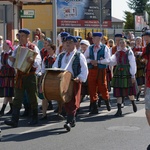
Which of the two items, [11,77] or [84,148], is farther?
[11,77]

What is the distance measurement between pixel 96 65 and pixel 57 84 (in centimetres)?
256

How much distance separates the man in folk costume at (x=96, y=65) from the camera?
38.9ft

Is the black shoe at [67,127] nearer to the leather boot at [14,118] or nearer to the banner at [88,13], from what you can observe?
the leather boot at [14,118]

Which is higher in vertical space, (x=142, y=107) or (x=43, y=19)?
(x=43, y=19)

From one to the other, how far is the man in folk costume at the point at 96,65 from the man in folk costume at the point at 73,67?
170 cm

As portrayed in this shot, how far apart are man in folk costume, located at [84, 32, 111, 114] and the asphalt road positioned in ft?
1.92

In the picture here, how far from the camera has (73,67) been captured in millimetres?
10117

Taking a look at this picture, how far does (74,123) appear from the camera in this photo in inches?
402

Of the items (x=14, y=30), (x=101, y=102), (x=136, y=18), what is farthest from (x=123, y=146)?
(x=136, y=18)

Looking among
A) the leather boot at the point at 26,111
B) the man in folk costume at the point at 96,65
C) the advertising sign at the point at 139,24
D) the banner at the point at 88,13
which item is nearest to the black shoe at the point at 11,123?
the leather boot at the point at 26,111

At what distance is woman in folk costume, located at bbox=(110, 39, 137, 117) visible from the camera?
11.8 metres

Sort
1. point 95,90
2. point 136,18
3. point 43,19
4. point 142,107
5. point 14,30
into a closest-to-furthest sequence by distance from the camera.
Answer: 1. point 95,90
2. point 142,107
3. point 14,30
4. point 136,18
5. point 43,19

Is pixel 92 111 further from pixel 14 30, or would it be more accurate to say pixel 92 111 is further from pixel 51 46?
pixel 14 30

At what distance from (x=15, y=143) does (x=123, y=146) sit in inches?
71.8
